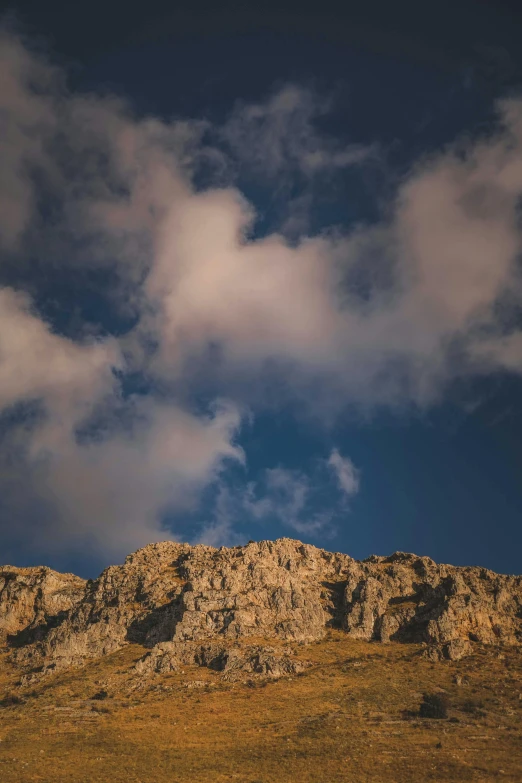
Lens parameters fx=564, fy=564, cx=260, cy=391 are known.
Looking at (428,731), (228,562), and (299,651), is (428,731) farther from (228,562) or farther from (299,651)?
(228,562)

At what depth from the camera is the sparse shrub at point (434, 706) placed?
8344 centimetres

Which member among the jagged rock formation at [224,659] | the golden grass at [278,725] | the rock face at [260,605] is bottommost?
the golden grass at [278,725]

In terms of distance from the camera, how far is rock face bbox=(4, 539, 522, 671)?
115125 mm

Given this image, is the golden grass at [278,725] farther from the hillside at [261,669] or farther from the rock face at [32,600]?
the rock face at [32,600]

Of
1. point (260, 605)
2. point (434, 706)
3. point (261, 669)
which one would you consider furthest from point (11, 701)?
point (434, 706)

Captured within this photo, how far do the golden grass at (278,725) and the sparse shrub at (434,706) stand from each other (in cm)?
132

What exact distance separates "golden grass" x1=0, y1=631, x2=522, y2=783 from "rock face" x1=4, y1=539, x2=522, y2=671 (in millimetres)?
6314

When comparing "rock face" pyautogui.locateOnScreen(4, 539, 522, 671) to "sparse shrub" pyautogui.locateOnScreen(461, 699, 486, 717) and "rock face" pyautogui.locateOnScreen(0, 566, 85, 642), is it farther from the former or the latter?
"sparse shrub" pyautogui.locateOnScreen(461, 699, 486, 717)

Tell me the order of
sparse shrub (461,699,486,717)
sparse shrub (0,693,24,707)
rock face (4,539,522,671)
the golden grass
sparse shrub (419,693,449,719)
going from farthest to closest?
rock face (4,539,522,671)
sparse shrub (0,693,24,707)
sparse shrub (461,699,486,717)
sparse shrub (419,693,449,719)
the golden grass

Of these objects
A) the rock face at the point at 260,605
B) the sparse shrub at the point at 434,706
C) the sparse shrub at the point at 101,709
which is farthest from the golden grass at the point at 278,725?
the rock face at the point at 260,605

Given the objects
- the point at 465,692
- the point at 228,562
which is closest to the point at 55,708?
the point at 228,562

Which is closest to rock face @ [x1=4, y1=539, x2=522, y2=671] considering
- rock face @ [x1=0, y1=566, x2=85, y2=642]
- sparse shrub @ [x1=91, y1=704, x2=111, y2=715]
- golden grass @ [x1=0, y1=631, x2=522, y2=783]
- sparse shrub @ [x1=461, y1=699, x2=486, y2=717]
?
rock face @ [x1=0, y1=566, x2=85, y2=642]

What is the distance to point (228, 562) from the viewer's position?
138 metres

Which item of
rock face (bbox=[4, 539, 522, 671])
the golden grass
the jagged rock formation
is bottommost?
the golden grass
